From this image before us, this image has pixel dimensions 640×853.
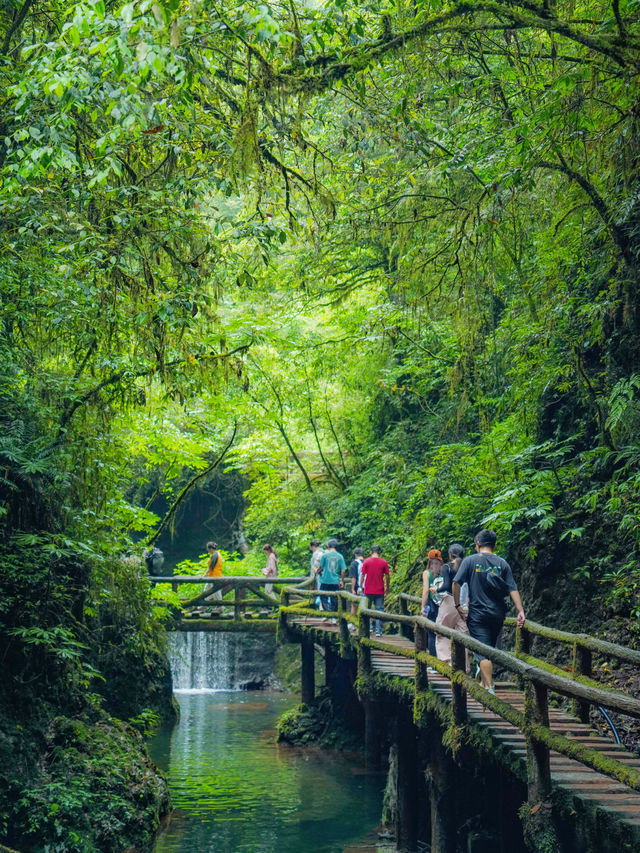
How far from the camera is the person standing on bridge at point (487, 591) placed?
28.9ft

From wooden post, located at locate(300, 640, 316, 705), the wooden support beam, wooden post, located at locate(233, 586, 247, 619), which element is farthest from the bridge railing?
wooden post, located at locate(233, 586, 247, 619)

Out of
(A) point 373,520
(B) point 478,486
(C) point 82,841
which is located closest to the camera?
(C) point 82,841

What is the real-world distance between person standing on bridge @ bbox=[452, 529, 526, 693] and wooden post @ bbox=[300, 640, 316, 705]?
463 inches

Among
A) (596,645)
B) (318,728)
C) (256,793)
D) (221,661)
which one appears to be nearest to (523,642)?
(596,645)

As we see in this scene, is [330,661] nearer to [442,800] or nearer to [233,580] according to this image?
[233,580]

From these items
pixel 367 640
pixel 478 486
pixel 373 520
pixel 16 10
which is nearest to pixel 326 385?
pixel 373 520

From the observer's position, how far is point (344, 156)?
11195mm

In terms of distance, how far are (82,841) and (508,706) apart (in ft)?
18.7

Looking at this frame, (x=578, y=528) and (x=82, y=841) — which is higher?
(x=578, y=528)

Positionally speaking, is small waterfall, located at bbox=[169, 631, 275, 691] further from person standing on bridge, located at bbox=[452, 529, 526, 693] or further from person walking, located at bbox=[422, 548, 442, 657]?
person standing on bridge, located at bbox=[452, 529, 526, 693]

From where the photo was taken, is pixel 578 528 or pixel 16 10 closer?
pixel 16 10

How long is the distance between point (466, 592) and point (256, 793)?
296 inches

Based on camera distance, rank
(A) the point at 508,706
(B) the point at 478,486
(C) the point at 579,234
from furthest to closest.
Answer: (B) the point at 478,486 → (C) the point at 579,234 → (A) the point at 508,706

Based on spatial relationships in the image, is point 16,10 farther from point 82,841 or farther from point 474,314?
point 82,841
